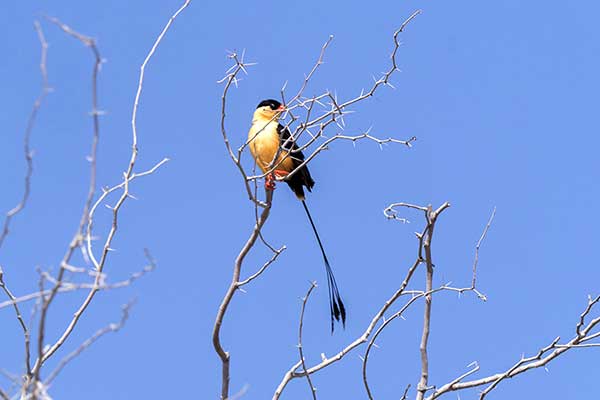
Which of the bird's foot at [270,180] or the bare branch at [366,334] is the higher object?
the bird's foot at [270,180]

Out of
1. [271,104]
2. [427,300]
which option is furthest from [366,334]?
[271,104]

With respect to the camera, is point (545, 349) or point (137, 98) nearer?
point (137, 98)

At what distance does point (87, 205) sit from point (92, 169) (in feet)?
0.21

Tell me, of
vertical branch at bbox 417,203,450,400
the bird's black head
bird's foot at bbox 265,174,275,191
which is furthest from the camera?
the bird's black head

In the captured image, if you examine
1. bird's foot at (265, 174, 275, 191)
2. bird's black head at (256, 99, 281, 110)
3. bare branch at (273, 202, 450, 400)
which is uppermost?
bird's black head at (256, 99, 281, 110)

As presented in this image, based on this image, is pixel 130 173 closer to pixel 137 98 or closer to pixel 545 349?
pixel 137 98

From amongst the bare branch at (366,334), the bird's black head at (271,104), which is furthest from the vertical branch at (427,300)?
the bird's black head at (271,104)

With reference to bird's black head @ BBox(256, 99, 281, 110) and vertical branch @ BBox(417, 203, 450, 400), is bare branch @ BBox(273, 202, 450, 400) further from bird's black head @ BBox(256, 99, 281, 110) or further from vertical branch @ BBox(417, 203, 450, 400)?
bird's black head @ BBox(256, 99, 281, 110)

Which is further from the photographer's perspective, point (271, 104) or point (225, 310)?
point (271, 104)

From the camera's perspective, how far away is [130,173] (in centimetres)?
252

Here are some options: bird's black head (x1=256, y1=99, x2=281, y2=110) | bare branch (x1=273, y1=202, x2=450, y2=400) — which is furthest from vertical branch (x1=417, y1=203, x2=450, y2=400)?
bird's black head (x1=256, y1=99, x2=281, y2=110)

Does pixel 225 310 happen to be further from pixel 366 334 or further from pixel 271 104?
pixel 271 104

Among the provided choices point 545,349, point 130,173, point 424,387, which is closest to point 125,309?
point 130,173

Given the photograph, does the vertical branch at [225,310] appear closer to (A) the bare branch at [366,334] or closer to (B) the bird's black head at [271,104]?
(A) the bare branch at [366,334]
